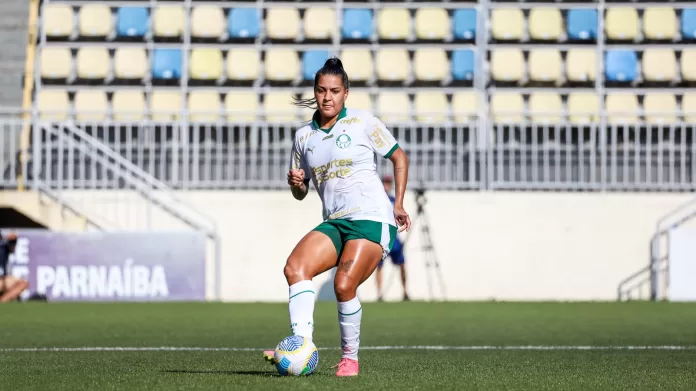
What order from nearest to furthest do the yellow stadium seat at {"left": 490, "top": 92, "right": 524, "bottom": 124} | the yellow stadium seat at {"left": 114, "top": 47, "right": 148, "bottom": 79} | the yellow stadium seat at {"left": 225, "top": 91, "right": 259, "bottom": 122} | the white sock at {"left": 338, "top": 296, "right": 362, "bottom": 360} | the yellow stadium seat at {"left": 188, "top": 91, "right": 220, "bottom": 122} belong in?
the white sock at {"left": 338, "top": 296, "right": 362, "bottom": 360} → the yellow stadium seat at {"left": 490, "top": 92, "right": 524, "bottom": 124} → the yellow stadium seat at {"left": 188, "top": 91, "right": 220, "bottom": 122} → the yellow stadium seat at {"left": 225, "top": 91, "right": 259, "bottom": 122} → the yellow stadium seat at {"left": 114, "top": 47, "right": 148, "bottom": 79}

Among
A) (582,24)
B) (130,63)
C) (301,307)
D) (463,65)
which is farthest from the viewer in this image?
(582,24)

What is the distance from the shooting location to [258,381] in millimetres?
6500

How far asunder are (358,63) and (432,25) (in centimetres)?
156

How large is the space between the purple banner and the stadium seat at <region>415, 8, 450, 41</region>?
628 centimetres

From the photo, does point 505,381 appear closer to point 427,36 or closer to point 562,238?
point 562,238

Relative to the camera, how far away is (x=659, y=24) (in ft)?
73.5

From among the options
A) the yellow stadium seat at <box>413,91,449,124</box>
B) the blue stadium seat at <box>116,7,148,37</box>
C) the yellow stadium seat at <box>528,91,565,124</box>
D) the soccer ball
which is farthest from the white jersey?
the blue stadium seat at <box>116,7,148,37</box>

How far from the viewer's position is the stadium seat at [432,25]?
22.3 meters

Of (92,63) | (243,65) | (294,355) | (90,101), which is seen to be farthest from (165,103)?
(294,355)

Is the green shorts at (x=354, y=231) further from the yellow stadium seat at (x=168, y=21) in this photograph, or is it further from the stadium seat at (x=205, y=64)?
the yellow stadium seat at (x=168, y=21)

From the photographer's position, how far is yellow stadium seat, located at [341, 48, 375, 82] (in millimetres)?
21781

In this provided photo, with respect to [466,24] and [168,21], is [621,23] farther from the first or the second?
[168,21]

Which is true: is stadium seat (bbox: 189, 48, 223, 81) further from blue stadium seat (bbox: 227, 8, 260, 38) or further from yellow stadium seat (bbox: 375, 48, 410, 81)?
yellow stadium seat (bbox: 375, 48, 410, 81)

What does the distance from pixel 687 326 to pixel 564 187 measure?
742 cm
